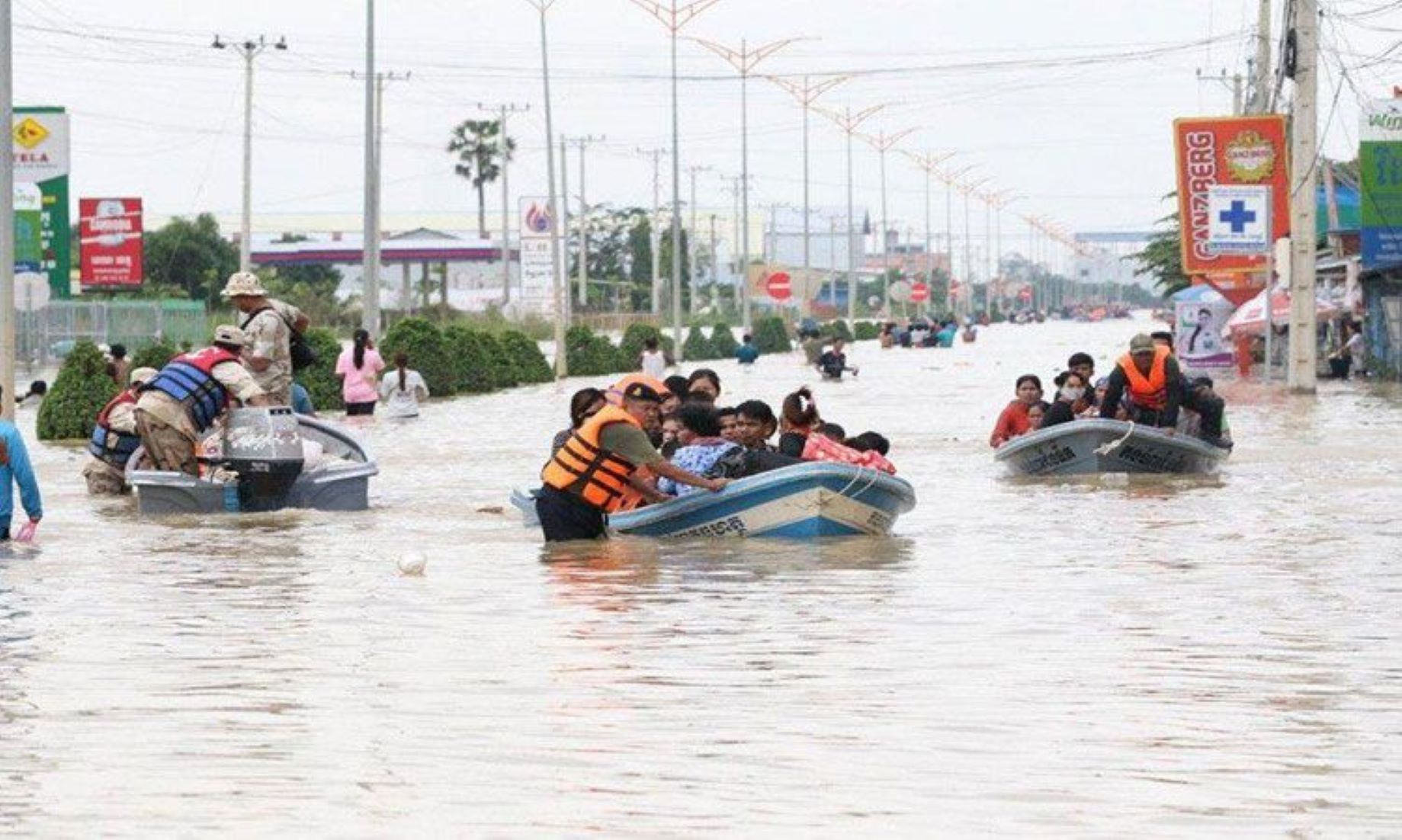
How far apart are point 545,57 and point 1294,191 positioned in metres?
27.8

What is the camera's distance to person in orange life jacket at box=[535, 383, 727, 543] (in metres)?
18.8

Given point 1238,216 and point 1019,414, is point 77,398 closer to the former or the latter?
point 1019,414

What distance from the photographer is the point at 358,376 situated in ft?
134

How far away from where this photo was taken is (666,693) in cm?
1177

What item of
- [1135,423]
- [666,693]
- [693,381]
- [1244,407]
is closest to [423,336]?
[1244,407]

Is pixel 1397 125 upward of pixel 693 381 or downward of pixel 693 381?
upward

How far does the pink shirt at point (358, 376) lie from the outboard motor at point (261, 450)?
17822 mm

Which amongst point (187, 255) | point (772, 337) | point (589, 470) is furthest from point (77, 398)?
point (187, 255)

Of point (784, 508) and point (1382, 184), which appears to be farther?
point (1382, 184)

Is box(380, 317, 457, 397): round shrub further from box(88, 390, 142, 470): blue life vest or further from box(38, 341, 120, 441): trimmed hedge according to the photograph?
box(88, 390, 142, 470): blue life vest

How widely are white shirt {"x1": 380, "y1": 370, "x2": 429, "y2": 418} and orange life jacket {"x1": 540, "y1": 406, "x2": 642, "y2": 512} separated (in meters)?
23.5

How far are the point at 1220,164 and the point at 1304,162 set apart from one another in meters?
6.40

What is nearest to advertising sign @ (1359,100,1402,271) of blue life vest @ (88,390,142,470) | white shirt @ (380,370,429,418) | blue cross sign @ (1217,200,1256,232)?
blue cross sign @ (1217,200,1256,232)

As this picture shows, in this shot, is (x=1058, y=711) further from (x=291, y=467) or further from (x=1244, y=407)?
(x=1244, y=407)
